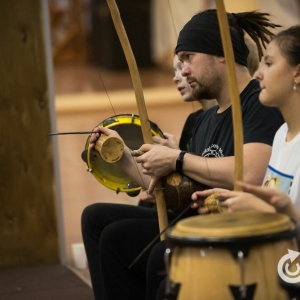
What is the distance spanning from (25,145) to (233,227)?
9.60 ft

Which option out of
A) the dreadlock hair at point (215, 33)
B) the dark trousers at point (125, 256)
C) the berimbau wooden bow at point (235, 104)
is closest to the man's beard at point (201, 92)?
the dreadlock hair at point (215, 33)

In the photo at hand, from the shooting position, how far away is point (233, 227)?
8.70ft

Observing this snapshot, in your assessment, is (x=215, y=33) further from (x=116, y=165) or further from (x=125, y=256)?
(x=125, y=256)

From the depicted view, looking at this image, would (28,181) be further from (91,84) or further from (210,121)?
(91,84)

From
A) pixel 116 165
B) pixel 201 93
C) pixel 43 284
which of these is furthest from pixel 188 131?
pixel 43 284

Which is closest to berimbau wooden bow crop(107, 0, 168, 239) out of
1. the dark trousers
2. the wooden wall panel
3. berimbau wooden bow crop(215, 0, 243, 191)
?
the dark trousers

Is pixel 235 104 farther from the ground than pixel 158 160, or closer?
farther from the ground

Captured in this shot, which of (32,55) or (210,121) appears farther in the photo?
(32,55)

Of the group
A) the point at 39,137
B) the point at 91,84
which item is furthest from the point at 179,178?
the point at 91,84

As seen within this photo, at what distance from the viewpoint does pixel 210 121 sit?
12.5 feet

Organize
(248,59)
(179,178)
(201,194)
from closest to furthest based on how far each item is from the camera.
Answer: (201,194)
(179,178)
(248,59)

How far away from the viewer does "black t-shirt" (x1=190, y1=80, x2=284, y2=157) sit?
3508 mm

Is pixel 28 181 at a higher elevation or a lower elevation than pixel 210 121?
lower

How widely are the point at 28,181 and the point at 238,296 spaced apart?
2.96m
